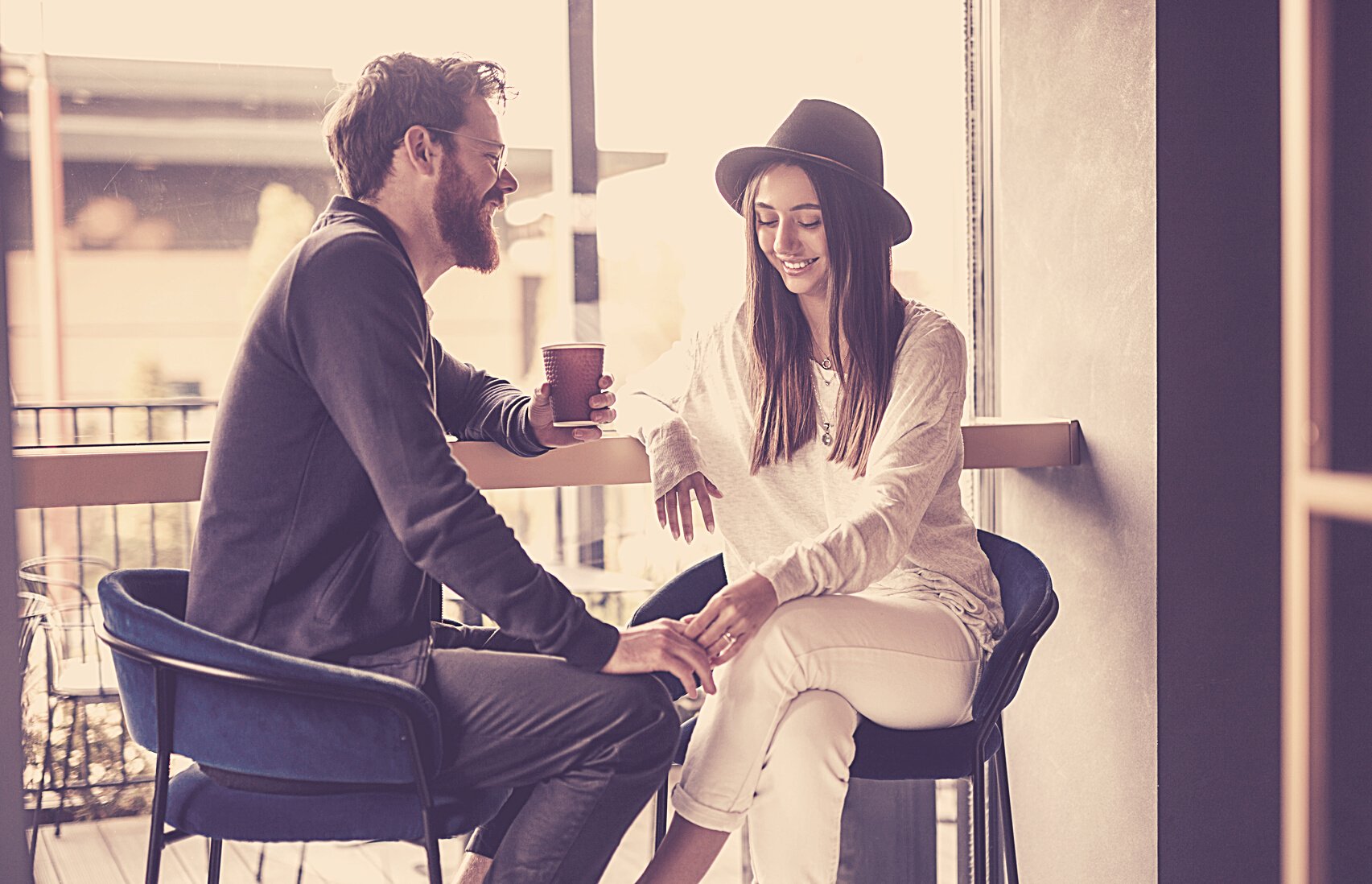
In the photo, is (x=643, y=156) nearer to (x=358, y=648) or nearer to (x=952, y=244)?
(x=952, y=244)

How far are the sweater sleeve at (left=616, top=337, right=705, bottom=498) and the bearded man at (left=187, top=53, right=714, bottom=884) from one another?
426 mm

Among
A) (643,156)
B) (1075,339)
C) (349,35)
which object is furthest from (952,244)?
(349,35)

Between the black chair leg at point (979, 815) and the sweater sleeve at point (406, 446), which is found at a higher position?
the sweater sleeve at point (406, 446)

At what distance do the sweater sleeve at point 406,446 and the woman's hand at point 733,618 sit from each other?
0.76 ft

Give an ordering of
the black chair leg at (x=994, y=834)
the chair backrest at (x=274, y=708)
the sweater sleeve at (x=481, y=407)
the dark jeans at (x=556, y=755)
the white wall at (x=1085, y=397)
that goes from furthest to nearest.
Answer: the white wall at (x=1085, y=397), the black chair leg at (x=994, y=834), the sweater sleeve at (x=481, y=407), the dark jeans at (x=556, y=755), the chair backrest at (x=274, y=708)

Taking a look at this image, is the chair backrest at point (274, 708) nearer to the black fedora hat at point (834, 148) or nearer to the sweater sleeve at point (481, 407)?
the sweater sleeve at point (481, 407)

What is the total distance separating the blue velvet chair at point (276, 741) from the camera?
4.87ft

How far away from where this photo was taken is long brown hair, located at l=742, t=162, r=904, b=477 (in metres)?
2.14

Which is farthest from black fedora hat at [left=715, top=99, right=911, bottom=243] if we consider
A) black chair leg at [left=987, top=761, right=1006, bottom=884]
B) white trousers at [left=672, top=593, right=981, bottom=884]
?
black chair leg at [left=987, top=761, right=1006, bottom=884]

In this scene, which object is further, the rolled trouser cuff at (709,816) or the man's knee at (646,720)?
the rolled trouser cuff at (709,816)

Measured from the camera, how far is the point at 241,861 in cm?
256

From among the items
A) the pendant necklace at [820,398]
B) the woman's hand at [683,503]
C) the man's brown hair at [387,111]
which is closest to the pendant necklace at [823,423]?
the pendant necklace at [820,398]

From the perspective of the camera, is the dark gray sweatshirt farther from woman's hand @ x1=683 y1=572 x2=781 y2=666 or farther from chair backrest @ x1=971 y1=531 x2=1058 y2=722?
chair backrest @ x1=971 y1=531 x2=1058 y2=722

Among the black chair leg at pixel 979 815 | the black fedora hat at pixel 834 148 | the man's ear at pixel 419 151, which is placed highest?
the black fedora hat at pixel 834 148
